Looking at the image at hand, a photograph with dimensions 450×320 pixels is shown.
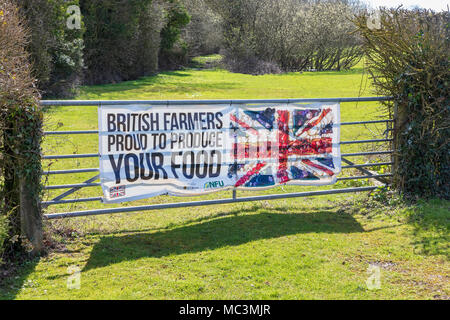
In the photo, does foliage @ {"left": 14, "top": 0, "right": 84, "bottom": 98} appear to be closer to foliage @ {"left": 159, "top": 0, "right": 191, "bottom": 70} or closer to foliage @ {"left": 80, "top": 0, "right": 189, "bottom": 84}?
foliage @ {"left": 80, "top": 0, "right": 189, "bottom": 84}

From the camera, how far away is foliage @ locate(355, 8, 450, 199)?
763 centimetres

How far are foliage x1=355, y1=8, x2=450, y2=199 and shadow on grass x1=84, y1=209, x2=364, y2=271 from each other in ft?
4.66

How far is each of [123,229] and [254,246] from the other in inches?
78.4

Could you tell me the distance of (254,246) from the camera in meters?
6.29

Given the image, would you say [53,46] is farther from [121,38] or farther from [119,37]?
[121,38]

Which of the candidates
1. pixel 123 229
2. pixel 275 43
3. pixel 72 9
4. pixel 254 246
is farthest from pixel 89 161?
pixel 275 43

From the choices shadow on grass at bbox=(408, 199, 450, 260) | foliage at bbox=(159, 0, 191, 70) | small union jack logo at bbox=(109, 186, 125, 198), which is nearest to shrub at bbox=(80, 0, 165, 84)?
foliage at bbox=(159, 0, 191, 70)

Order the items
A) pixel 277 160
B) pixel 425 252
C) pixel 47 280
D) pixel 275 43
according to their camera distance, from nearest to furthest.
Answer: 1. pixel 47 280
2. pixel 425 252
3. pixel 277 160
4. pixel 275 43

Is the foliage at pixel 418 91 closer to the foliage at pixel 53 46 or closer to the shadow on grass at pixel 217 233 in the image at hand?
the shadow on grass at pixel 217 233

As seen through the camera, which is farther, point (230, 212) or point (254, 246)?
point (230, 212)

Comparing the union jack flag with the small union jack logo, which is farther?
the union jack flag

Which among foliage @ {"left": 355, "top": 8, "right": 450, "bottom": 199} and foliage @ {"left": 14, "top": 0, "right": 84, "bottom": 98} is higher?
foliage @ {"left": 14, "top": 0, "right": 84, "bottom": 98}

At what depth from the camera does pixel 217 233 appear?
680 centimetres
